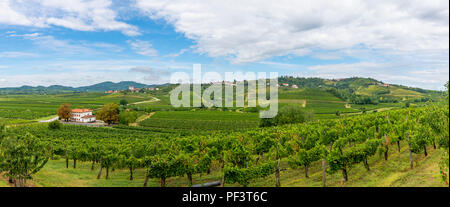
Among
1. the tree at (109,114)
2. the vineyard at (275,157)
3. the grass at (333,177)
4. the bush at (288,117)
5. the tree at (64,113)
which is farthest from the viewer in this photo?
the tree at (64,113)

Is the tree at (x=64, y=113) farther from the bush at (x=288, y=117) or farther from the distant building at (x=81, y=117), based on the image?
the bush at (x=288, y=117)

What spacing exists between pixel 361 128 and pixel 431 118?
1349 cm

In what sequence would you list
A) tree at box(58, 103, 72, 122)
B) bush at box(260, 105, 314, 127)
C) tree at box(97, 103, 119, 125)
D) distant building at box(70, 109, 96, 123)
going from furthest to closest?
distant building at box(70, 109, 96, 123)
tree at box(58, 103, 72, 122)
tree at box(97, 103, 119, 125)
bush at box(260, 105, 314, 127)

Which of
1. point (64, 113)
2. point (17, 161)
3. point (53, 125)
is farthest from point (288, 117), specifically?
point (64, 113)

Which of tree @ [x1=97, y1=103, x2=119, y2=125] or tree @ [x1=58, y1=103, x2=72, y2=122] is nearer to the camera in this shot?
tree @ [x1=97, y1=103, x2=119, y2=125]

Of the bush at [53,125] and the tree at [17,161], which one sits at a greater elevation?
the tree at [17,161]

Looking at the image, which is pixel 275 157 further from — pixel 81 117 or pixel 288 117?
pixel 81 117

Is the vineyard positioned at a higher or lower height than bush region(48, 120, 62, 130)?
higher

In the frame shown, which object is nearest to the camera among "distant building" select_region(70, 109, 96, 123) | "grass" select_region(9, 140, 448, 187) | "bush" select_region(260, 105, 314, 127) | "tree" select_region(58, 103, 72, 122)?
"grass" select_region(9, 140, 448, 187)

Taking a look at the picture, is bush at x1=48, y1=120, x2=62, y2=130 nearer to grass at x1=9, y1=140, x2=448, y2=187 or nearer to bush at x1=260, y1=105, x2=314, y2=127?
grass at x1=9, y1=140, x2=448, y2=187

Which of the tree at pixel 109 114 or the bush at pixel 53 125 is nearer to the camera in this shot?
the bush at pixel 53 125

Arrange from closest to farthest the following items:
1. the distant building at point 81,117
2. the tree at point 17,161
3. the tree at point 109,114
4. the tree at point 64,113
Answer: the tree at point 17,161 → the tree at point 109,114 → the tree at point 64,113 → the distant building at point 81,117

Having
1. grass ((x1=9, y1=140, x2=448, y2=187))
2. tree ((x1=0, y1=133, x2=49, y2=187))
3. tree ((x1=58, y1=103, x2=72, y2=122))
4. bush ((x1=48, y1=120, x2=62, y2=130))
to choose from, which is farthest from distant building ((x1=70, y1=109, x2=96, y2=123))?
tree ((x1=0, y1=133, x2=49, y2=187))

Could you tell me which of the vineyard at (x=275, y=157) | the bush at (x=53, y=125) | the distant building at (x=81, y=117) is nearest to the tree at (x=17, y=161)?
the vineyard at (x=275, y=157)
